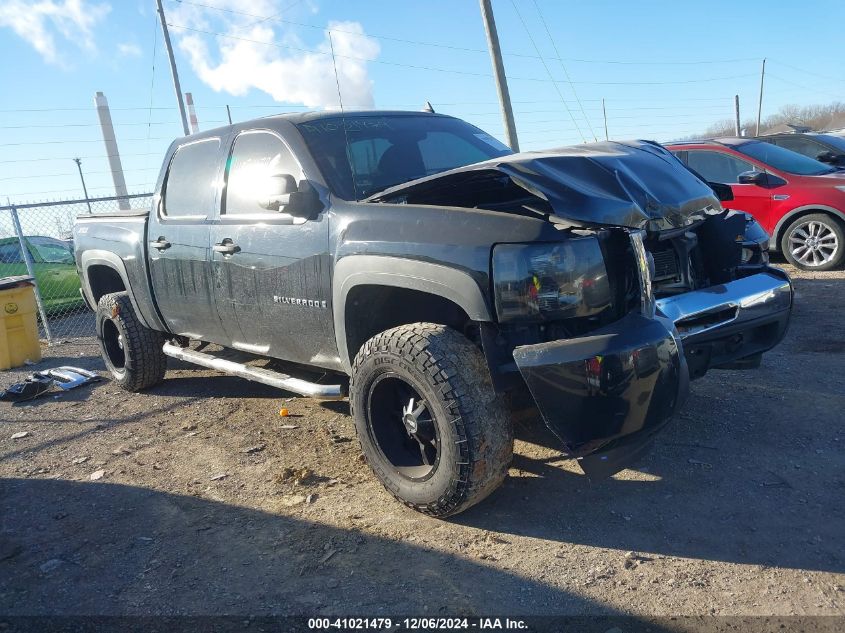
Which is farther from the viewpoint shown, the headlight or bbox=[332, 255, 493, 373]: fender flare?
bbox=[332, 255, 493, 373]: fender flare

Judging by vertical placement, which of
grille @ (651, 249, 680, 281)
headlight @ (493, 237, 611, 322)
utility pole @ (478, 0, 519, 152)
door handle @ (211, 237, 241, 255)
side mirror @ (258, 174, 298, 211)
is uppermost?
utility pole @ (478, 0, 519, 152)

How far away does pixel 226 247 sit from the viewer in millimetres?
4242

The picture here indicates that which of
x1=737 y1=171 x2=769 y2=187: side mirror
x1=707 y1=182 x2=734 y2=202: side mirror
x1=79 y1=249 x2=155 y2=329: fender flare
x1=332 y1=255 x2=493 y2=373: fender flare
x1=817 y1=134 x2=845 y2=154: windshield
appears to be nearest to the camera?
x1=332 y1=255 x2=493 y2=373: fender flare

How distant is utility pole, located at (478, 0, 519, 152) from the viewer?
1125 cm

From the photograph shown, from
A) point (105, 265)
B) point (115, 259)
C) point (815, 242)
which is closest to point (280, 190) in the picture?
point (115, 259)

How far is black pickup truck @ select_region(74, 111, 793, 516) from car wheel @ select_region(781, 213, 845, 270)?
4.82 meters

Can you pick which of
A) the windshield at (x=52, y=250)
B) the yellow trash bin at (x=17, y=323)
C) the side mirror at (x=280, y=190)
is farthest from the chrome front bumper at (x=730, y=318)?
the windshield at (x=52, y=250)

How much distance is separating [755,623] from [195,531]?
250 cm

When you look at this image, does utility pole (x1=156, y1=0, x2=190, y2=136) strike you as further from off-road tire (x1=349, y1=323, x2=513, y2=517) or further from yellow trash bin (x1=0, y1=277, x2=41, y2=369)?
off-road tire (x1=349, y1=323, x2=513, y2=517)

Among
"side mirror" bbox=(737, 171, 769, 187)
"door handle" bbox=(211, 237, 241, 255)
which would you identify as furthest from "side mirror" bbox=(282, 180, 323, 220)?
"side mirror" bbox=(737, 171, 769, 187)

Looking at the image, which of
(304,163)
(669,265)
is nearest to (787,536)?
(669,265)

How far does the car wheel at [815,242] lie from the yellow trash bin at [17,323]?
8895 millimetres

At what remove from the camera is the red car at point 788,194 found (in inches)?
324

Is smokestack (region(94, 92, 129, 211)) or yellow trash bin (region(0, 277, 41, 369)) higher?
smokestack (region(94, 92, 129, 211))
